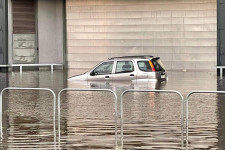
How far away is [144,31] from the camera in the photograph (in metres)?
38.8

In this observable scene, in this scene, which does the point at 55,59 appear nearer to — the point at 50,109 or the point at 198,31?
the point at 198,31

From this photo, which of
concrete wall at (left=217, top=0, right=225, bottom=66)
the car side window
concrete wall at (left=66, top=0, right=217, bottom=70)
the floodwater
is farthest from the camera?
concrete wall at (left=66, top=0, right=217, bottom=70)

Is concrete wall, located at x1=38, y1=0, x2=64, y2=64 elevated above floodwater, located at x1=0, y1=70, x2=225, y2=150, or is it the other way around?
concrete wall, located at x1=38, y1=0, x2=64, y2=64

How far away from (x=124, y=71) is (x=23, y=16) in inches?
632

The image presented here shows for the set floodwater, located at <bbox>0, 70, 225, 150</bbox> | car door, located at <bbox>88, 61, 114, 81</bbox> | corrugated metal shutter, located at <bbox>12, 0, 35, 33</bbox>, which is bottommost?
floodwater, located at <bbox>0, 70, 225, 150</bbox>

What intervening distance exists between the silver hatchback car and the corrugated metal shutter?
15.1 m

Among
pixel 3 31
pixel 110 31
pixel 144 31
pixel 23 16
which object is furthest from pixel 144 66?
pixel 23 16

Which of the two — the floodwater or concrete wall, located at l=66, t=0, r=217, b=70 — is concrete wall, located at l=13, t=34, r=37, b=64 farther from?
the floodwater

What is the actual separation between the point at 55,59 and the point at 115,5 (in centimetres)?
518

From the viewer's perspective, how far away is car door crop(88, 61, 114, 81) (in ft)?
85.4

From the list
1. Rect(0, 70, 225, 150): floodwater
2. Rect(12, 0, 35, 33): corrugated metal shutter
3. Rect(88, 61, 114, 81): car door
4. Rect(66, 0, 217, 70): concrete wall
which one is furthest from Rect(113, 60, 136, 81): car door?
Rect(12, 0, 35, 33): corrugated metal shutter

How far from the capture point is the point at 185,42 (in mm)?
38062

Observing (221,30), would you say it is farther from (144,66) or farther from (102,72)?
(102,72)

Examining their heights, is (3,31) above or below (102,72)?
above
